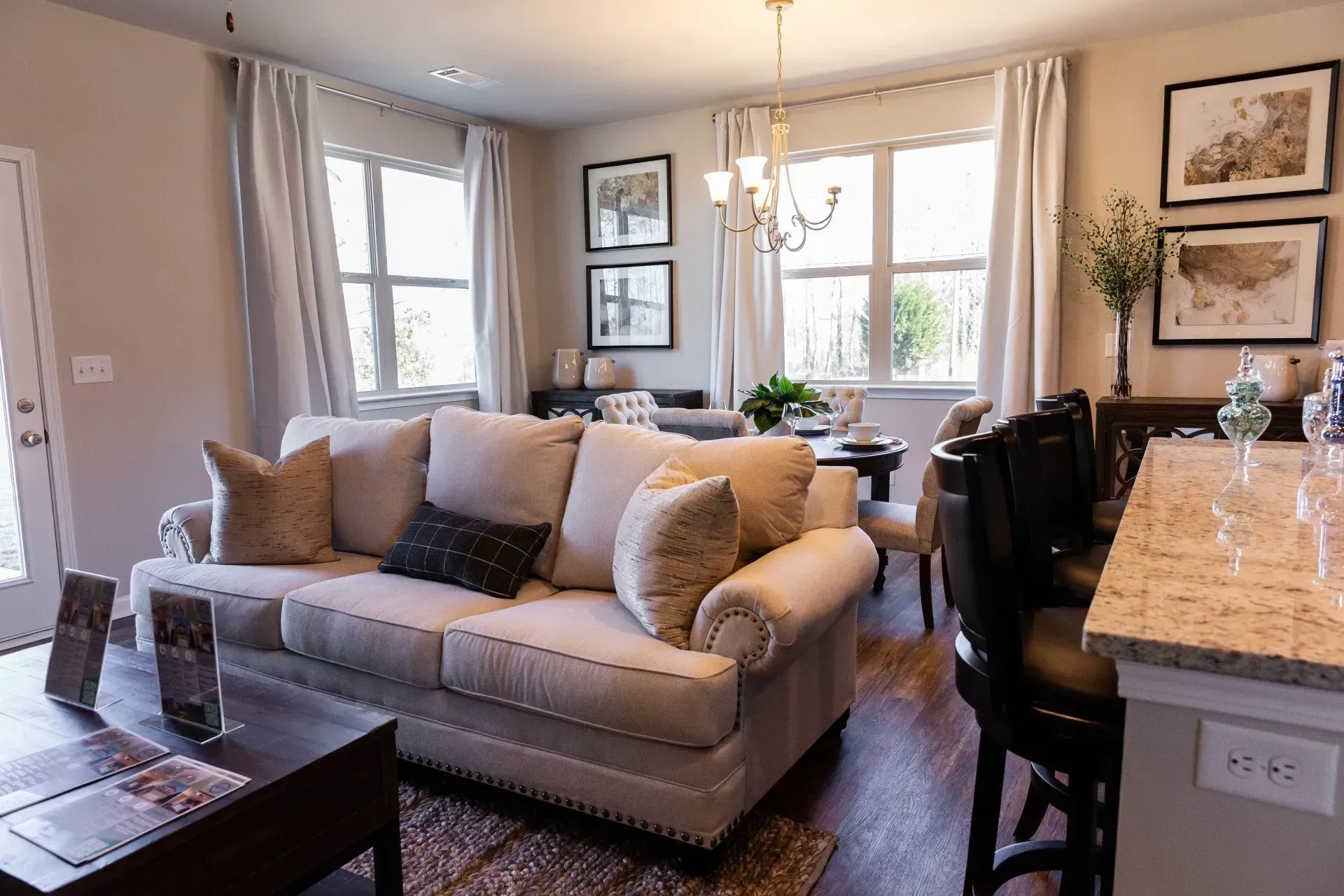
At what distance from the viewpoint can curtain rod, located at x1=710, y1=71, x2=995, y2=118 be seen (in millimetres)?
4658

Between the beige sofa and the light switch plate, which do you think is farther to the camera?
the light switch plate

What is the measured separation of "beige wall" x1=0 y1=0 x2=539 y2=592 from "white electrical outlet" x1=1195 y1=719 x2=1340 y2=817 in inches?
169

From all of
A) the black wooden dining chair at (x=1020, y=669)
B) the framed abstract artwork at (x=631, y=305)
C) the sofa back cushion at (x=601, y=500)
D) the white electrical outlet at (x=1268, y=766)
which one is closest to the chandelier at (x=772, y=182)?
the framed abstract artwork at (x=631, y=305)

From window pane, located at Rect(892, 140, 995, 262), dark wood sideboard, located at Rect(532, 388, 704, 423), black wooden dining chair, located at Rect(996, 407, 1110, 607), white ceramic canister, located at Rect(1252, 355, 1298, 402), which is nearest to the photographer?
black wooden dining chair, located at Rect(996, 407, 1110, 607)

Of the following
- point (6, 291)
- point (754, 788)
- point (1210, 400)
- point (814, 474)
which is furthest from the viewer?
point (1210, 400)

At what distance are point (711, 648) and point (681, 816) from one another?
38 cm

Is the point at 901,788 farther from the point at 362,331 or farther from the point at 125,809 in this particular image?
the point at 362,331

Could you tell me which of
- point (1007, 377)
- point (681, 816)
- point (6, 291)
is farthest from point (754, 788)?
point (6, 291)

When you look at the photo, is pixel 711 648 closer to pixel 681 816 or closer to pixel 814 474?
pixel 681 816

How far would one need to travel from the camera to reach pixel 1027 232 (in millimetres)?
4512

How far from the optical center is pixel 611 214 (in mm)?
5898

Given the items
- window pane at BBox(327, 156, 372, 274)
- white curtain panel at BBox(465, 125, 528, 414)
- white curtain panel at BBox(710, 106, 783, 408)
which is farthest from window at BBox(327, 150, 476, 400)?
white curtain panel at BBox(710, 106, 783, 408)

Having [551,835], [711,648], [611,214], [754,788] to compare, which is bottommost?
[551,835]

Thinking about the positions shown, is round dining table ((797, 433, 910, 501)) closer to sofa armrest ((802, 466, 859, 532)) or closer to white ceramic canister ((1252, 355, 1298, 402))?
sofa armrest ((802, 466, 859, 532))
